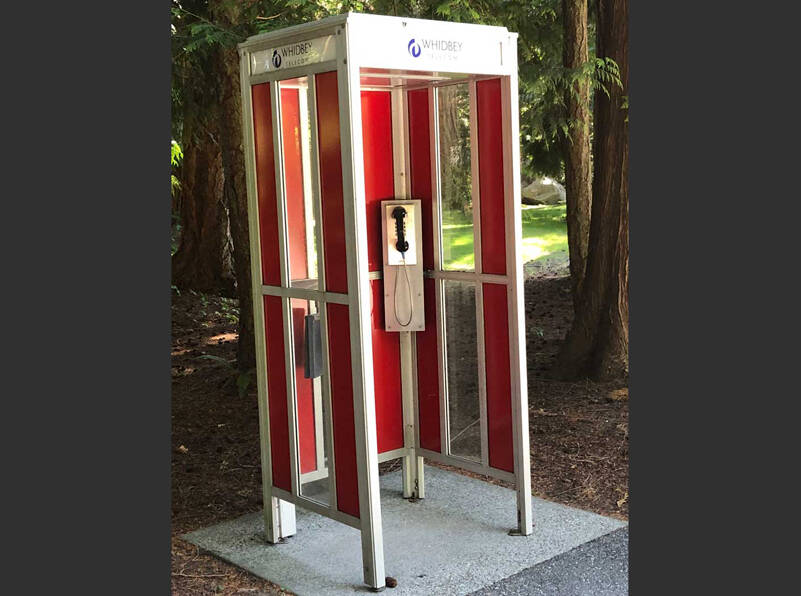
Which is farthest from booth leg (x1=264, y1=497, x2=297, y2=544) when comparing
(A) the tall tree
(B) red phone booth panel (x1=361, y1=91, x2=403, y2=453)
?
(A) the tall tree

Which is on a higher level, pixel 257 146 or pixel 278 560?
pixel 257 146

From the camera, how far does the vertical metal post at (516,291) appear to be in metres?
6.20

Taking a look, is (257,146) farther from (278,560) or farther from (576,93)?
(576,93)

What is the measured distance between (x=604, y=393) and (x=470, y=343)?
3494 mm

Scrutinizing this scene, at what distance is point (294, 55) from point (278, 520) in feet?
9.60

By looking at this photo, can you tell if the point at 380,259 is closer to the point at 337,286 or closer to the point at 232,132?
the point at 337,286

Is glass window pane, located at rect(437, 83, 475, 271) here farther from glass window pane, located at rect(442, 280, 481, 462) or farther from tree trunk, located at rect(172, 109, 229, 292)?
tree trunk, located at rect(172, 109, 229, 292)

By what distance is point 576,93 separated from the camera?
33.3ft

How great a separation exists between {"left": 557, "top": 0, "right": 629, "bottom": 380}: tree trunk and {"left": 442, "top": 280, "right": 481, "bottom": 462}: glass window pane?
337cm

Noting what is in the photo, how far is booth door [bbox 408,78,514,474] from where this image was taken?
255 inches

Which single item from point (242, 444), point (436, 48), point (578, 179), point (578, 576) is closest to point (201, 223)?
point (578, 179)

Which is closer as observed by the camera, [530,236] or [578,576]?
[578,576]

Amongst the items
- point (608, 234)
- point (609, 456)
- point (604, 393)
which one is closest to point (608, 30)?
point (608, 234)

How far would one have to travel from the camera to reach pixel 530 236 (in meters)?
21.2
